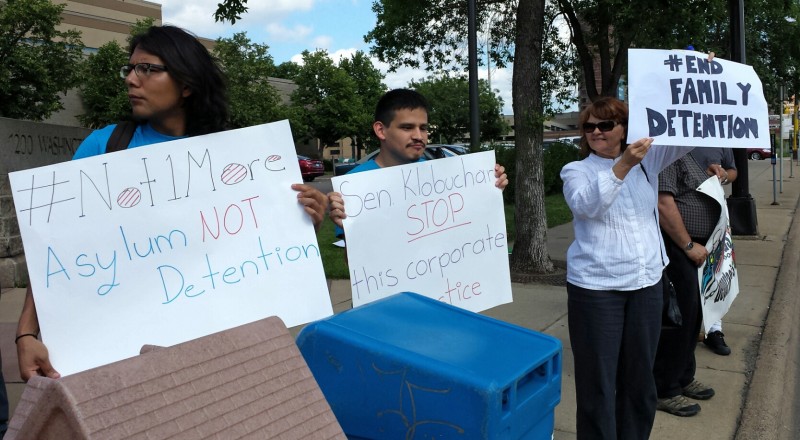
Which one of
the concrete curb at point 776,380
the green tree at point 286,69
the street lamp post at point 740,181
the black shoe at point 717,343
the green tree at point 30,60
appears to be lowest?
the concrete curb at point 776,380

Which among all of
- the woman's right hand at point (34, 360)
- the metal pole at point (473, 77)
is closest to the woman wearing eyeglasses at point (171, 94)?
the woman's right hand at point (34, 360)

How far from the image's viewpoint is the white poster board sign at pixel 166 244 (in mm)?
1915

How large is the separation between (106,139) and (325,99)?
150 feet

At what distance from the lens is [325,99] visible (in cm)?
4703

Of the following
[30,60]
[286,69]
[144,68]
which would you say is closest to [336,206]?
[144,68]

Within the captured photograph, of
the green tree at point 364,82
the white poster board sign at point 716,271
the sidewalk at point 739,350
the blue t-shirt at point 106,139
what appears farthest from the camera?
the green tree at point 364,82

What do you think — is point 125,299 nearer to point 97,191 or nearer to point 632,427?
point 97,191

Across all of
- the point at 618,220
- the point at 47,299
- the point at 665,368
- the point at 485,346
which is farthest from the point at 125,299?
the point at 665,368

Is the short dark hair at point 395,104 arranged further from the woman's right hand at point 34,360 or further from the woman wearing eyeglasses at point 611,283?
the woman's right hand at point 34,360

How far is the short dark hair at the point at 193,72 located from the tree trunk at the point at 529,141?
5.65 meters

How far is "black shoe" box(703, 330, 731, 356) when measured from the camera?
5.13 meters

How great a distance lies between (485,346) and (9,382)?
13.3 feet

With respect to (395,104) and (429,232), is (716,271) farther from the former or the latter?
(395,104)

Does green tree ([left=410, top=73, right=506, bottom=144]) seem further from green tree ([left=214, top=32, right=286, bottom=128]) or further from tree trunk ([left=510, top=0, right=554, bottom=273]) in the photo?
tree trunk ([left=510, top=0, right=554, bottom=273])
